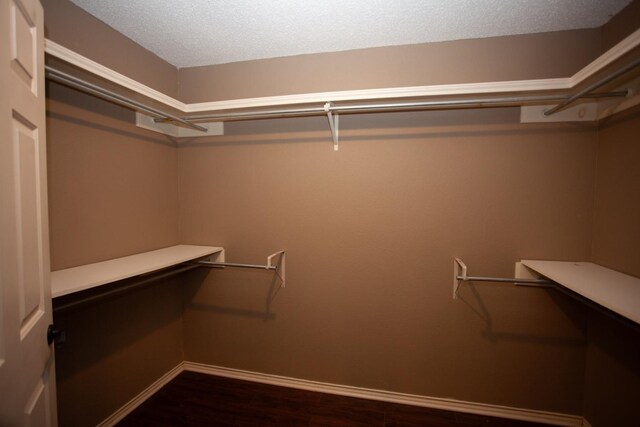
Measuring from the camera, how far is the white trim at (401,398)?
5.08 ft

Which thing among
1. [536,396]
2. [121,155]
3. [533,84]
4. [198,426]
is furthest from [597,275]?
[121,155]

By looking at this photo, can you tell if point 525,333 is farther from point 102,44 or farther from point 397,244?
point 102,44

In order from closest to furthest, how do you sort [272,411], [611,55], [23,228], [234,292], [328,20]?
1. [23,228]
2. [611,55]
3. [328,20]
4. [272,411]
5. [234,292]

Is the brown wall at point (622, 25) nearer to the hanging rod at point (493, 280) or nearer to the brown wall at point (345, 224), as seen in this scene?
the brown wall at point (345, 224)

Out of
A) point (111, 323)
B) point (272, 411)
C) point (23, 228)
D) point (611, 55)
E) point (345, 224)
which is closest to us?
point (23, 228)

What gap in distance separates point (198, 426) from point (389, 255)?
5.25 ft

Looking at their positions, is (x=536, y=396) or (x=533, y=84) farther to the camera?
(x=536, y=396)

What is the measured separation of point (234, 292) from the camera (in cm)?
194

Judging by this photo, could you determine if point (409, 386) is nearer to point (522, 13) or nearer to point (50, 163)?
point (522, 13)

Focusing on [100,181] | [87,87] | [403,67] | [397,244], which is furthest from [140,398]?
[403,67]

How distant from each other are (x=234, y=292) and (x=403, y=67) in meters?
2.00

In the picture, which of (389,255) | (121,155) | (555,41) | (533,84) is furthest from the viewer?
(389,255)

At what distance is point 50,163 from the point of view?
125cm

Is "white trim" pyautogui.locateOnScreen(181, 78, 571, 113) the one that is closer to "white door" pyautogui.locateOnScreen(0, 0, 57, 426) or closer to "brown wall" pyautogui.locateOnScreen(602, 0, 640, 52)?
"brown wall" pyautogui.locateOnScreen(602, 0, 640, 52)
